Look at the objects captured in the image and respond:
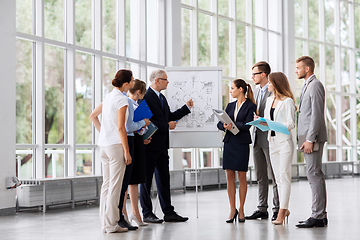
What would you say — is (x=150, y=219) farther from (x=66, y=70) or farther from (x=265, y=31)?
(x=265, y=31)

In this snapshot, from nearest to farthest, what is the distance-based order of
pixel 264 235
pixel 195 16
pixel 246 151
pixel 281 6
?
pixel 264 235
pixel 246 151
pixel 195 16
pixel 281 6

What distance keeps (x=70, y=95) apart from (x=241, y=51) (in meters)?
6.74

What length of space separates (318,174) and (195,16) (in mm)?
7838

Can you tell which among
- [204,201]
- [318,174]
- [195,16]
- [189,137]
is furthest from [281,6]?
[318,174]

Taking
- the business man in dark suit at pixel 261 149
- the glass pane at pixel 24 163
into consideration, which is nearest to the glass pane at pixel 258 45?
the glass pane at pixel 24 163

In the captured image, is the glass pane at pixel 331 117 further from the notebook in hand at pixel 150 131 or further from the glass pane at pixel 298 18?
the notebook in hand at pixel 150 131

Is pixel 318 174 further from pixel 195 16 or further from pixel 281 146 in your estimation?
pixel 195 16

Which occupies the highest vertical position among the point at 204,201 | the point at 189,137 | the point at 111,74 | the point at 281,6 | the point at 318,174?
the point at 281,6

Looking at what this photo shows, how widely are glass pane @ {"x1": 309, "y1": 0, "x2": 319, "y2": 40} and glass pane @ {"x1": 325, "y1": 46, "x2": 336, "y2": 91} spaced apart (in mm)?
766

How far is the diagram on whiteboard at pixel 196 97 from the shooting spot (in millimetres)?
6145

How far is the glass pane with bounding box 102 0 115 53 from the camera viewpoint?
9.48 meters

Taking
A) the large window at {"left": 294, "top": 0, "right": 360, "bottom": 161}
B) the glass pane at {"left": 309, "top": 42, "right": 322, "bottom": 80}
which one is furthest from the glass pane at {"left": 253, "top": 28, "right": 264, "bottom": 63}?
the glass pane at {"left": 309, "top": 42, "right": 322, "bottom": 80}

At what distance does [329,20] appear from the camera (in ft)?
56.5

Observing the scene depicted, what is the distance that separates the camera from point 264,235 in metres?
4.47
